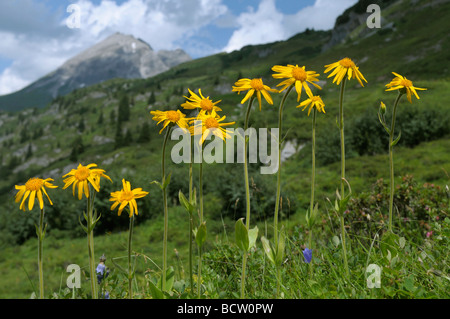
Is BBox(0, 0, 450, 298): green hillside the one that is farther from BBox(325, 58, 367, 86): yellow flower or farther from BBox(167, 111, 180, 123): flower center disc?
BBox(325, 58, 367, 86): yellow flower

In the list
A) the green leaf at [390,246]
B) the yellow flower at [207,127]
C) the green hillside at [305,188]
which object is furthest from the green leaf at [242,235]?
the green leaf at [390,246]

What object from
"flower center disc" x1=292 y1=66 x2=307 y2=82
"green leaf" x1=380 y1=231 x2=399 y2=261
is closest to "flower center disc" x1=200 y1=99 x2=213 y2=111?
"flower center disc" x1=292 y1=66 x2=307 y2=82

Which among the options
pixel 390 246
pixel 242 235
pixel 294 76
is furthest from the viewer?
pixel 390 246

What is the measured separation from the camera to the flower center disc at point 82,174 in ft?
6.64

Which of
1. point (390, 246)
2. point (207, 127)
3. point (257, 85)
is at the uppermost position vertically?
point (257, 85)

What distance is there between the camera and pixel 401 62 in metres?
50.8

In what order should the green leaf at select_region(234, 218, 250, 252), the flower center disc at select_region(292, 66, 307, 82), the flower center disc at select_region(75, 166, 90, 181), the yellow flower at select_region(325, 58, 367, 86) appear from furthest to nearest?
the yellow flower at select_region(325, 58, 367, 86) < the flower center disc at select_region(292, 66, 307, 82) < the flower center disc at select_region(75, 166, 90, 181) < the green leaf at select_region(234, 218, 250, 252)

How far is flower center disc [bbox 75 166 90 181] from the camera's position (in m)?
2.02

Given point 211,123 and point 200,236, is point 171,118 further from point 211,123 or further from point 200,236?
point 200,236

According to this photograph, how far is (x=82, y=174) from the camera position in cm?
204

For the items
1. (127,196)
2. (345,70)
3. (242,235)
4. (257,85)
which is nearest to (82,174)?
(127,196)
